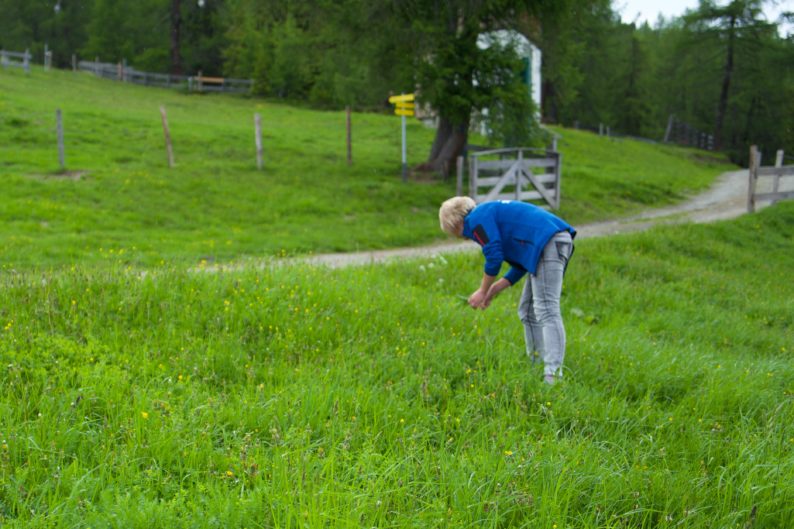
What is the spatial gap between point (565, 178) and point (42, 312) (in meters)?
21.0

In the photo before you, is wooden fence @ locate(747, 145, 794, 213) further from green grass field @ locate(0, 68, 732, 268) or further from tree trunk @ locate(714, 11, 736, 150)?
tree trunk @ locate(714, 11, 736, 150)

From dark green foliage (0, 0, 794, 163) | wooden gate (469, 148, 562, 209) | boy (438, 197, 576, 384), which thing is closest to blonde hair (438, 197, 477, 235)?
boy (438, 197, 576, 384)

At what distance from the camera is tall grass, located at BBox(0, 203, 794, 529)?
3.48 meters

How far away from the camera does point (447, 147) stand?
20.8 m

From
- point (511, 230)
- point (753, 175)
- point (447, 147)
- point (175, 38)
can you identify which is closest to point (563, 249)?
point (511, 230)

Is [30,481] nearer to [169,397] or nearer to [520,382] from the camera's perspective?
[169,397]

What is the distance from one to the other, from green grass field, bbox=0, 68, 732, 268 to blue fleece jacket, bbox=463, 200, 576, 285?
172 inches

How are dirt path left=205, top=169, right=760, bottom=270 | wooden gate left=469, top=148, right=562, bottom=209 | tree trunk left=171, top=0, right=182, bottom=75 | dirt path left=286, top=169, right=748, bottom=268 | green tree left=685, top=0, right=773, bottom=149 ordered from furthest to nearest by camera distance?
tree trunk left=171, top=0, right=182, bottom=75, green tree left=685, top=0, right=773, bottom=149, wooden gate left=469, top=148, right=562, bottom=209, dirt path left=286, top=169, right=748, bottom=268, dirt path left=205, top=169, right=760, bottom=270

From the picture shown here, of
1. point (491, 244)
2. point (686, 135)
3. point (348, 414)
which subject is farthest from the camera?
point (686, 135)

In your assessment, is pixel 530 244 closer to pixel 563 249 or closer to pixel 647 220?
pixel 563 249

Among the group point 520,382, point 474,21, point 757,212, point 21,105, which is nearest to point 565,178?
point 757,212

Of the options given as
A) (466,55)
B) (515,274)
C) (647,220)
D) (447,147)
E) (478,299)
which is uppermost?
(466,55)

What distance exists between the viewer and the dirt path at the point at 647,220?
12.0 meters

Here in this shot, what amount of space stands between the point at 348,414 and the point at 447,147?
665 inches
